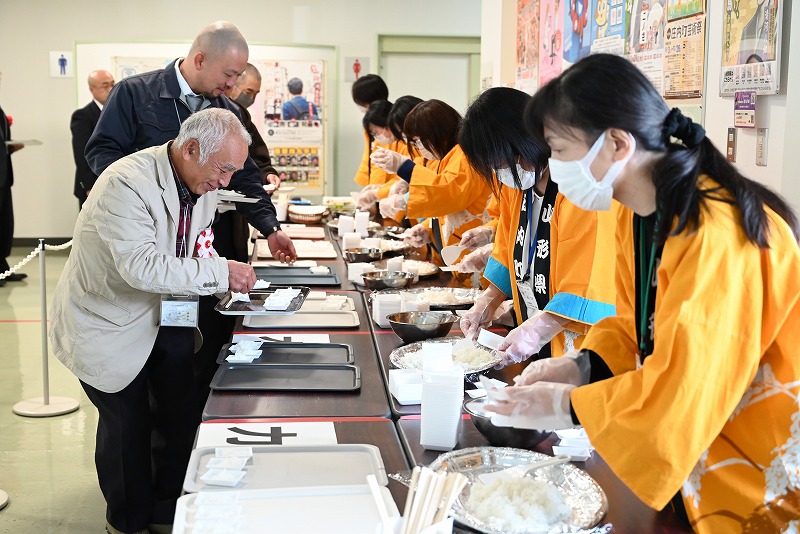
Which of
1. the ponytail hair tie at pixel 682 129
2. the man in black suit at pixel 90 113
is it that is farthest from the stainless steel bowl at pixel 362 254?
the man in black suit at pixel 90 113

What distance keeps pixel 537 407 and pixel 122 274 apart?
1405mm

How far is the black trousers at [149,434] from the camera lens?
8.41ft

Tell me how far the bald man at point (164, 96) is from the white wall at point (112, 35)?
5.35m

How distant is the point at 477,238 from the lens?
3275mm

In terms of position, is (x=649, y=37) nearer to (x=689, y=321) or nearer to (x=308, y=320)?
(x=308, y=320)

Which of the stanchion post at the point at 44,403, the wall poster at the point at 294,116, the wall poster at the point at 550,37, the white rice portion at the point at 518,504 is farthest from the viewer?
the wall poster at the point at 294,116

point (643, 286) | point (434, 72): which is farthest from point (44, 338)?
point (434, 72)

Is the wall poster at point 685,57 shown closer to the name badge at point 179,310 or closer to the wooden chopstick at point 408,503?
the name badge at point 179,310

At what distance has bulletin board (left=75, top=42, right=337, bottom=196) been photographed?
8156 millimetres

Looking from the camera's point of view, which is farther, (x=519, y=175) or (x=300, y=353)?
(x=300, y=353)

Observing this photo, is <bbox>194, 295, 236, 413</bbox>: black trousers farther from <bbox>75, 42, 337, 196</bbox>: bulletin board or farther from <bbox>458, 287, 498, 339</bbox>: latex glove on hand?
<bbox>75, 42, 337, 196</bbox>: bulletin board

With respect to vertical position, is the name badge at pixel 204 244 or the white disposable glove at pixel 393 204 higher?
the white disposable glove at pixel 393 204

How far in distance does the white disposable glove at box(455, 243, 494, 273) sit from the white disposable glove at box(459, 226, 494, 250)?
0.37 feet

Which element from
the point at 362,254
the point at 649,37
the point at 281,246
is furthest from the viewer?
the point at 362,254
